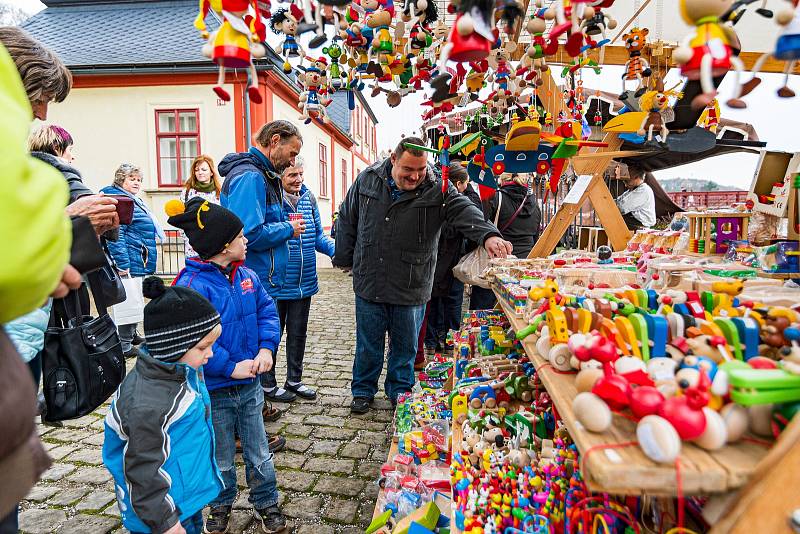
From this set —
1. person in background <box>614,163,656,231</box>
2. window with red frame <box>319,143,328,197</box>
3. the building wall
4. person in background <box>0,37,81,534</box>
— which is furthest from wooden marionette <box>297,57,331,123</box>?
window with red frame <box>319,143,328,197</box>

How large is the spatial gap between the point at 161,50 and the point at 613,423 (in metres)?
14.6

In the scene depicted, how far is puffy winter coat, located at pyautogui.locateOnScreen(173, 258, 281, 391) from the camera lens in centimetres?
214

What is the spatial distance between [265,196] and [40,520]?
2.10 meters

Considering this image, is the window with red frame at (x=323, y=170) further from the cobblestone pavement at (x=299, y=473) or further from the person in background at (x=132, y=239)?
the cobblestone pavement at (x=299, y=473)

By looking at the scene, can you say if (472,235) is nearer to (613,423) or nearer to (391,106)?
(391,106)

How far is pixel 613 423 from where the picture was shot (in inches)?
34.6

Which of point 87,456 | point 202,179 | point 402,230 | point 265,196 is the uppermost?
point 202,179

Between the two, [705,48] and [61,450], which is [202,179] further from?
[705,48]

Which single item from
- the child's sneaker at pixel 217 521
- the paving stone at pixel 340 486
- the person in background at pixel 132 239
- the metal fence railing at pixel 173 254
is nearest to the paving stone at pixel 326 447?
the paving stone at pixel 340 486

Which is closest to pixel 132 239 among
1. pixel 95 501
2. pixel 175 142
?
pixel 95 501

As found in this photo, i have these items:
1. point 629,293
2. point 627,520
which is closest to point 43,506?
point 627,520

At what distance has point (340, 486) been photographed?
266cm

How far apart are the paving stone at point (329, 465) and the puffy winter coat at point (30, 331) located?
1648 millimetres

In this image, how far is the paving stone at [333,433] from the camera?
3252 millimetres
